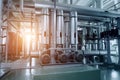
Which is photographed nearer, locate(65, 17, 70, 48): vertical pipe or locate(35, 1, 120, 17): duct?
locate(35, 1, 120, 17): duct

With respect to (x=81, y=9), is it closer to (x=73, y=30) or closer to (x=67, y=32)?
(x=73, y=30)

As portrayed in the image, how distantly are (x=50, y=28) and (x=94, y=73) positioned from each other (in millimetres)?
1808

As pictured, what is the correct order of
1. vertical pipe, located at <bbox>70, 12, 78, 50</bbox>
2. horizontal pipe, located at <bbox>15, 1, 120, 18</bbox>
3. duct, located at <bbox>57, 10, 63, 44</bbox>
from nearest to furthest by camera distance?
A: horizontal pipe, located at <bbox>15, 1, 120, 18</bbox>
duct, located at <bbox>57, 10, 63, 44</bbox>
vertical pipe, located at <bbox>70, 12, 78, 50</bbox>

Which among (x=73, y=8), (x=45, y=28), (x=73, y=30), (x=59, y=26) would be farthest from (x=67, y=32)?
(x=45, y=28)

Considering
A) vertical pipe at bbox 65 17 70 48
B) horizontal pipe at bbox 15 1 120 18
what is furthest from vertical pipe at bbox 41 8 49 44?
vertical pipe at bbox 65 17 70 48

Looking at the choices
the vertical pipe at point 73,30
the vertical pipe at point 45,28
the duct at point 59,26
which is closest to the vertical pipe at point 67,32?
the vertical pipe at point 73,30

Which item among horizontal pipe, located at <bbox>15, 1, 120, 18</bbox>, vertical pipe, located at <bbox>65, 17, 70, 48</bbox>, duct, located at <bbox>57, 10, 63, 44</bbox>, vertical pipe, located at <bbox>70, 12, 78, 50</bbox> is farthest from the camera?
vertical pipe, located at <bbox>65, 17, 70, 48</bbox>

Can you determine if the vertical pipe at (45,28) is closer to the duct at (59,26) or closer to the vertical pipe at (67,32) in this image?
the duct at (59,26)

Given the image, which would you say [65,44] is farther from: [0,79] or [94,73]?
[0,79]

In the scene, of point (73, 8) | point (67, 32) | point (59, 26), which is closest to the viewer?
point (59, 26)

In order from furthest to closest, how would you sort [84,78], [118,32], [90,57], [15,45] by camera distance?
1. [90,57]
2. [15,45]
3. [118,32]
4. [84,78]

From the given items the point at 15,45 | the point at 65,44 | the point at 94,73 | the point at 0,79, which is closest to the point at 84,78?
the point at 94,73

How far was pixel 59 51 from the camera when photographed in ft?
10.2

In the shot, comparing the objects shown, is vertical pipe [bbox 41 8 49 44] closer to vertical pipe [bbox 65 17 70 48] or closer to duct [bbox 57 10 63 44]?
duct [bbox 57 10 63 44]
